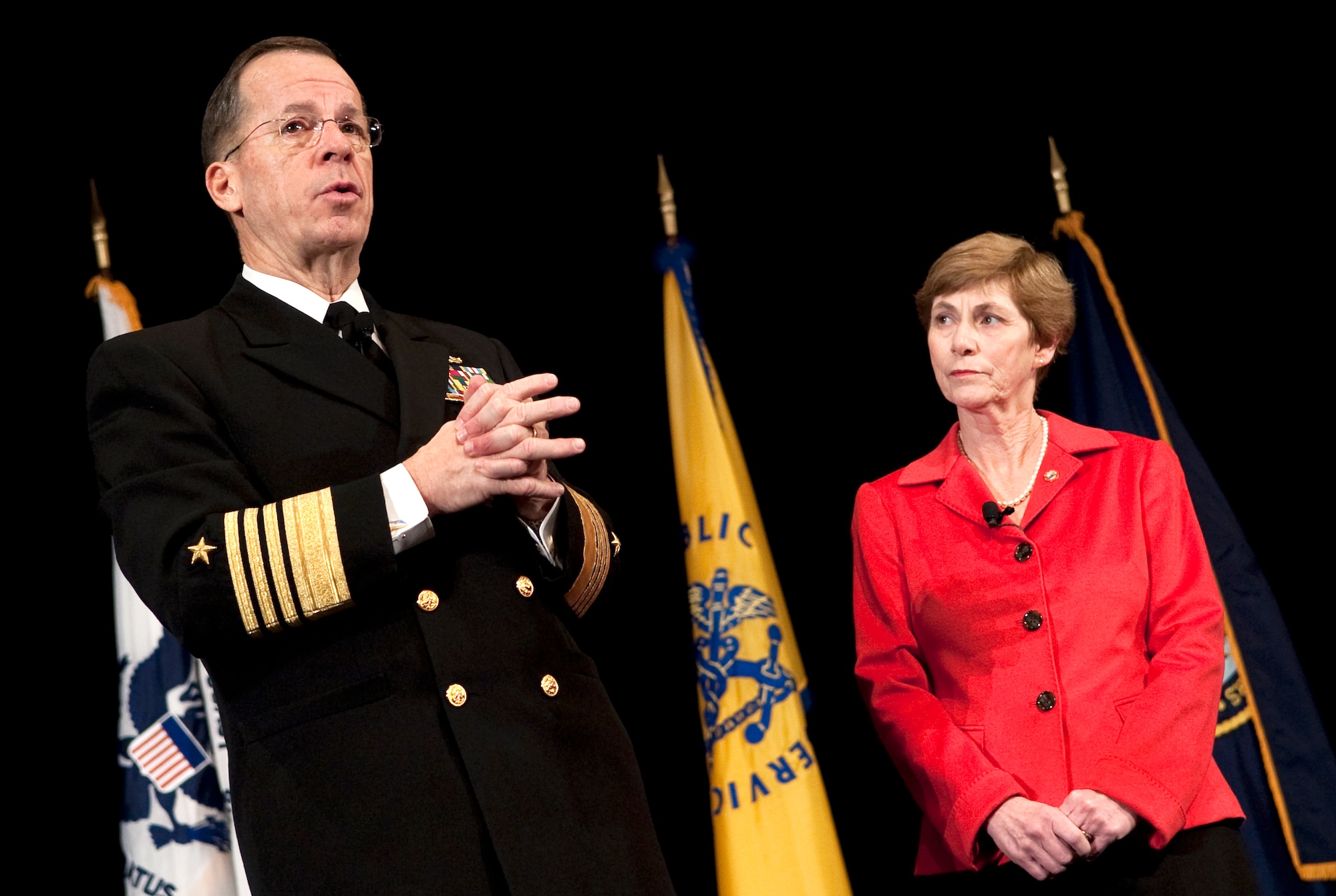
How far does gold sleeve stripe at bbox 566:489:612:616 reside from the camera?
1.92 meters

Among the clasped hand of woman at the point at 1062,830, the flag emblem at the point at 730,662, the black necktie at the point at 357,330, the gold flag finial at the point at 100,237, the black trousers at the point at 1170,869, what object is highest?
the gold flag finial at the point at 100,237

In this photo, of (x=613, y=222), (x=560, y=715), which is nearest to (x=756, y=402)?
(x=613, y=222)

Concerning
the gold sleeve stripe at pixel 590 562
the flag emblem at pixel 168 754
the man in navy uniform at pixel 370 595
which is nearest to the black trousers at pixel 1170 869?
the man in navy uniform at pixel 370 595

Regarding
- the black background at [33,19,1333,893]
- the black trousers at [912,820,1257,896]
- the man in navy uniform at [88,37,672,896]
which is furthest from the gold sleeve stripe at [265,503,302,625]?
the black background at [33,19,1333,893]

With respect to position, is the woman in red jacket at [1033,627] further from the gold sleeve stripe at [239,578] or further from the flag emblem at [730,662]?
the gold sleeve stripe at [239,578]

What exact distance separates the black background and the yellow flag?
0.31 metres

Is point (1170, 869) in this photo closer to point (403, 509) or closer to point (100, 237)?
point (403, 509)

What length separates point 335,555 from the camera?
5.28 feet

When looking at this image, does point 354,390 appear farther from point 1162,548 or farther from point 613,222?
point 613,222

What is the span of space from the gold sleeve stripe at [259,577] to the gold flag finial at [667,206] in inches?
84.8

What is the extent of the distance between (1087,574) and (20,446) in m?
2.68

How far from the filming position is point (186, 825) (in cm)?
307

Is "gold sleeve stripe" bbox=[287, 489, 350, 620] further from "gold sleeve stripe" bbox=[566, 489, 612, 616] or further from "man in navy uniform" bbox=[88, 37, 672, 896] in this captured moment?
"gold sleeve stripe" bbox=[566, 489, 612, 616]

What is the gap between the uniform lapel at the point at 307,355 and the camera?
185cm
